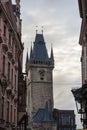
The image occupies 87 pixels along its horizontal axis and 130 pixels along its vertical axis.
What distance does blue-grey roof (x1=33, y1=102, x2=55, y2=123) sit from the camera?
534 ft

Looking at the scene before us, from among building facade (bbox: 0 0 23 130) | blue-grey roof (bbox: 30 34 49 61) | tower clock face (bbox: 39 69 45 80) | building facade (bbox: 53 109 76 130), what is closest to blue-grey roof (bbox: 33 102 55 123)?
building facade (bbox: 53 109 76 130)

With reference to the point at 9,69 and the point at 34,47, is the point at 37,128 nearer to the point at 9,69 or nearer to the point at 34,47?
the point at 34,47

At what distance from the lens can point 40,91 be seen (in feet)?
534

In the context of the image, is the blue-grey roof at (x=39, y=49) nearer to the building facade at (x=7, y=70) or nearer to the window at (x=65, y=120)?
the window at (x=65, y=120)

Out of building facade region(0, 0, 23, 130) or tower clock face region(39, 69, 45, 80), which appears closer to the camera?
building facade region(0, 0, 23, 130)

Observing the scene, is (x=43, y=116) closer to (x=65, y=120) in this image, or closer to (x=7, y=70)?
(x=65, y=120)

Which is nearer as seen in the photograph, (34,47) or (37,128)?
(37,128)

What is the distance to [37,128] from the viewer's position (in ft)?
524

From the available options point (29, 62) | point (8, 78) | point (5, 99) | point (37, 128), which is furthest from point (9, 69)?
point (29, 62)

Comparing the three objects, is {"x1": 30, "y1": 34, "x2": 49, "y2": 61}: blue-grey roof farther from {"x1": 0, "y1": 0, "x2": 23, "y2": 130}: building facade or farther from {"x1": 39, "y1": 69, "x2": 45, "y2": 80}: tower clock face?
{"x1": 0, "y1": 0, "x2": 23, "y2": 130}: building facade

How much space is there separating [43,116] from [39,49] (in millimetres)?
29595

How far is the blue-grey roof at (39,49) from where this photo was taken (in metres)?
177

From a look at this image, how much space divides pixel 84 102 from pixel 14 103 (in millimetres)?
12482

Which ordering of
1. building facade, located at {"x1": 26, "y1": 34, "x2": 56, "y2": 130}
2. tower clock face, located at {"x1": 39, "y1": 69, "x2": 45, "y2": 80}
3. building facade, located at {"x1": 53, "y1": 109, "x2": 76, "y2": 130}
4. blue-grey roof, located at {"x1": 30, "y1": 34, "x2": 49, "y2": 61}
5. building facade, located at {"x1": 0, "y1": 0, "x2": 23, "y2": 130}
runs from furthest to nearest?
blue-grey roof, located at {"x1": 30, "y1": 34, "x2": 49, "y2": 61} → building facade, located at {"x1": 53, "y1": 109, "x2": 76, "y2": 130} → tower clock face, located at {"x1": 39, "y1": 69, "x2": 45, "y2": 80} → building facade, located at {"x1": 26, "y1": 34, "x2": 56, "y2": 130} → building facade, located at {"x1": 0, "y1": 0, "x2": 23, "y2": 130}
